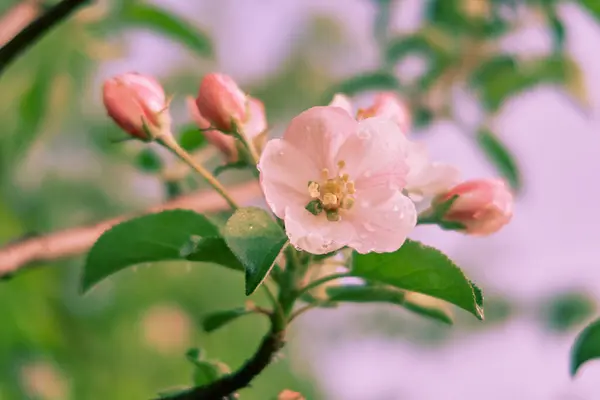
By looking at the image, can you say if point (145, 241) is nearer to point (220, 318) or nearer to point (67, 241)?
point (220, 318)

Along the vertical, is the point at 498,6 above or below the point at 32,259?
above

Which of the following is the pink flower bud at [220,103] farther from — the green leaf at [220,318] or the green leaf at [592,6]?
the green leaf at [592,6]

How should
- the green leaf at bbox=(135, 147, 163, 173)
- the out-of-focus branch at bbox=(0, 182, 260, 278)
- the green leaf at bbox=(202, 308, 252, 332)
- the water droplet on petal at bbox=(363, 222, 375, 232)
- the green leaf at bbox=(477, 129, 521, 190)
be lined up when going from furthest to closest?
the green leaf at bbox=(477, 129, 521, 190) < the green leaf at bbox=(135, 147, 163, 173) < the out-of-focus branch at bbox=(0, 182, 260, 278) < the green leaf at bbox=(202, 308, 252, 332) < the water droplet on petal at bbox=(363, 222, 375, 232)

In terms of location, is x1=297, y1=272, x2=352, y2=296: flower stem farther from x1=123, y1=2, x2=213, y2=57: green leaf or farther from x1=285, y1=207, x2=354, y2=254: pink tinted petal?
x1=123, y1=2, x2=213, y2=57: green leaf

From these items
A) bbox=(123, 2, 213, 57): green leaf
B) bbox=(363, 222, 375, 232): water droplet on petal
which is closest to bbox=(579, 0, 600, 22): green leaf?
bbox=(123, 2, 213, 57): green leaf

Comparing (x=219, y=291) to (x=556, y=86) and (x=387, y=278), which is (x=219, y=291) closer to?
(x=556, y=86)

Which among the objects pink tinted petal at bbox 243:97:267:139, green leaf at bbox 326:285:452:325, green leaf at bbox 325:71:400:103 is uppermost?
pink tinted petal at bbox 243:97:267:139

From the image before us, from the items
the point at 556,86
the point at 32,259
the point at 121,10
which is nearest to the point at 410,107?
the point at 556,86
